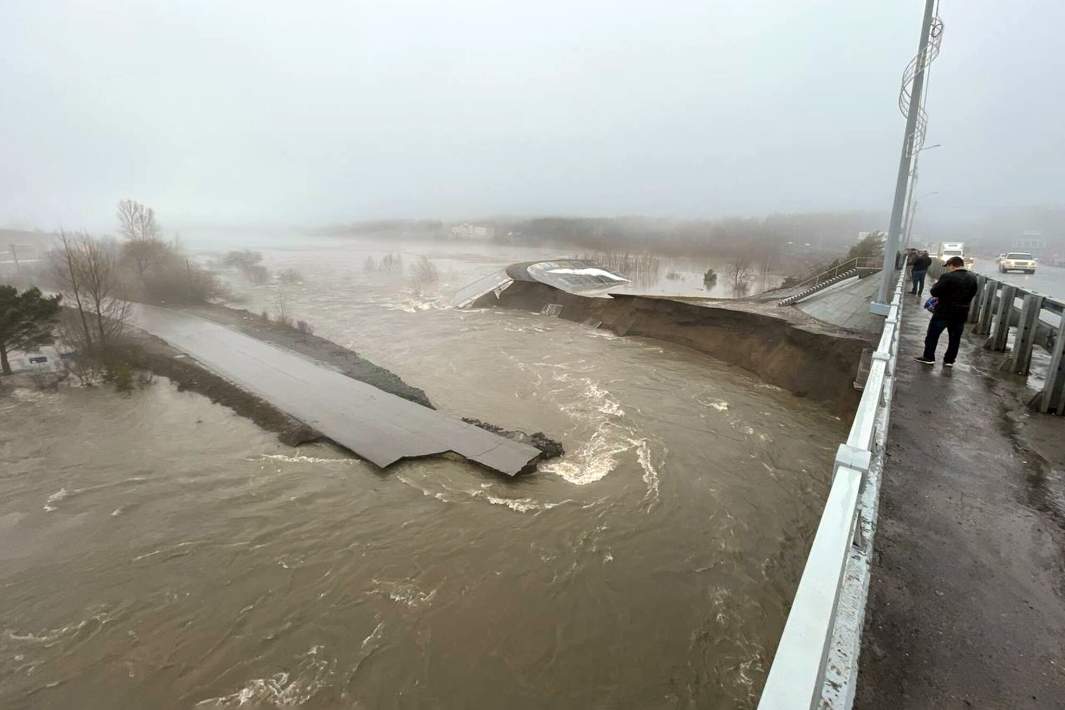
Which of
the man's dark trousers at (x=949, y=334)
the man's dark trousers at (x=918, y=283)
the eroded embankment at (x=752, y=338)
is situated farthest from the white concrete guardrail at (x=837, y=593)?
the man's dark trousers at (x=918, y=283)

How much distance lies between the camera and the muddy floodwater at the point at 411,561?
293 inches

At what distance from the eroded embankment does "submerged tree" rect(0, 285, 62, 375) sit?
29335mm

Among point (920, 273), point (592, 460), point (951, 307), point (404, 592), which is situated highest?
point (951, 307)

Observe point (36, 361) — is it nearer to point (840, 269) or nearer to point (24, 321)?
point (24, 321)

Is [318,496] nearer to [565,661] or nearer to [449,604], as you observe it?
[449,604]

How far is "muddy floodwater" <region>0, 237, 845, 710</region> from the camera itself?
293 inches

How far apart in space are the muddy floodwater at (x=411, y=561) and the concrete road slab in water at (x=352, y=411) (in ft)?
2.34

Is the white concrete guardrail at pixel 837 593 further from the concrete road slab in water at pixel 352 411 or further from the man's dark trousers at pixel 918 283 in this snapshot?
the man's dark trousers at pixel 918 283

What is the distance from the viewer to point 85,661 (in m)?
7.98

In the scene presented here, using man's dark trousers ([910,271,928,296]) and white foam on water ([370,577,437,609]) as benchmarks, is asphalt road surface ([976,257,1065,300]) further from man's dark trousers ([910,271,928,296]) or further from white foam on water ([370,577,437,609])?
white foam on water ([370,577,437,609])

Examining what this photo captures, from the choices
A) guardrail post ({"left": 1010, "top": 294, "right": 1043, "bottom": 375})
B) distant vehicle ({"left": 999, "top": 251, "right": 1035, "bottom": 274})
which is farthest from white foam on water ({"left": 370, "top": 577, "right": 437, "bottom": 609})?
distant vehicle ({"left": 999, "top": 251, "right": 1035, "bottom": 274})

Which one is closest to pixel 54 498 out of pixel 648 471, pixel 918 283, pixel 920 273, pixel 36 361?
pixel 648 471

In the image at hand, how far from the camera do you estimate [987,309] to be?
1113 centimetres

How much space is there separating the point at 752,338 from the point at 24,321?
36.4 m
